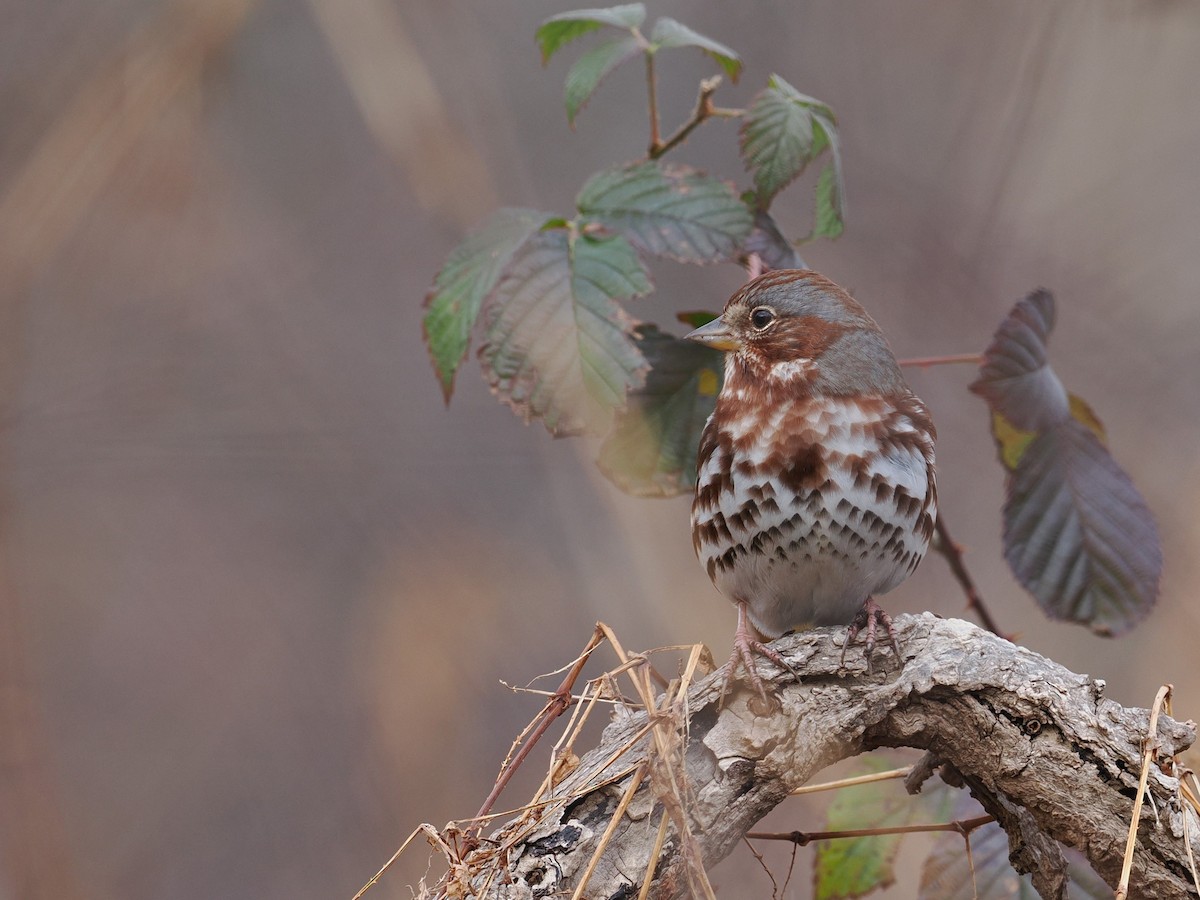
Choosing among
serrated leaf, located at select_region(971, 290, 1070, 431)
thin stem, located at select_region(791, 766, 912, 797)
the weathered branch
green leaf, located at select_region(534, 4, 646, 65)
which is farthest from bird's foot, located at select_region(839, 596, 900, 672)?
green leaf, located at select_region(534, 4, 646, 65)

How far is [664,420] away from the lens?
2.48 meters

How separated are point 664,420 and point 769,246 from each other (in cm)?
44

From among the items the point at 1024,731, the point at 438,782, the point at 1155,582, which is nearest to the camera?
the point at 1024,731

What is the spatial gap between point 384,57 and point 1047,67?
2.52 metres

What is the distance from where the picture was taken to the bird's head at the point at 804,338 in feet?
7.61

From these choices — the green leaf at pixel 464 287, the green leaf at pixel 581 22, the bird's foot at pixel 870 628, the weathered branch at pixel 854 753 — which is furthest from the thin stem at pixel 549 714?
the green leaf at pixel 581 22

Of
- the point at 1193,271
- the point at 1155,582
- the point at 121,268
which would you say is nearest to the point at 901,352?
the point at 1193,271

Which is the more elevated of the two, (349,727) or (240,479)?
(240,479)

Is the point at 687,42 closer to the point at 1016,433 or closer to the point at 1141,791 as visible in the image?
the point at 1016,433

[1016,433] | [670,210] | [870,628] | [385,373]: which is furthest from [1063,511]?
[385,373]

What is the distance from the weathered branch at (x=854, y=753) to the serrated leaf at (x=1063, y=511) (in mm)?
519

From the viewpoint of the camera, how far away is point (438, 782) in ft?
13.8

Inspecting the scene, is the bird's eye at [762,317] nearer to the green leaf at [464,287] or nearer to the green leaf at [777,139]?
the green leaf at [777,139]

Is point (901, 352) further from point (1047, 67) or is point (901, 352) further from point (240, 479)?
point (240, 479)
